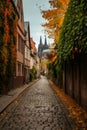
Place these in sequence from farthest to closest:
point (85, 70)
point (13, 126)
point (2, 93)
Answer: point (2, 93) < point (85, 70) < point (13, 126)

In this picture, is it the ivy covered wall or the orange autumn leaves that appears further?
the orange autumn leaves

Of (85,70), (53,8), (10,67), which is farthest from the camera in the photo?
(53,8)

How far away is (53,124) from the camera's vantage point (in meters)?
9.44

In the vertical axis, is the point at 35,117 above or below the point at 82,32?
below

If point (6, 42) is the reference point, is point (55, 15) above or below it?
above

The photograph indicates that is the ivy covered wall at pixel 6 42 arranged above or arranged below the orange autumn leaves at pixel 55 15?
below

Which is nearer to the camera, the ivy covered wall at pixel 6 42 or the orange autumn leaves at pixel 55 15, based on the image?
the ivy covered wall at pixel 6 42

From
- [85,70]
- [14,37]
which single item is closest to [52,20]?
[14,37]

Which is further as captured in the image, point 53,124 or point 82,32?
point 82,32

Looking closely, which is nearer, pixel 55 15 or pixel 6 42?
pixel 6 42

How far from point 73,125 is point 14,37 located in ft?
53.6

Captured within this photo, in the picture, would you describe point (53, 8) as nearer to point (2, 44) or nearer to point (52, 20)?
point (52, 20)

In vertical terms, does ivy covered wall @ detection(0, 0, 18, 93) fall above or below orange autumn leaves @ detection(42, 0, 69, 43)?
below

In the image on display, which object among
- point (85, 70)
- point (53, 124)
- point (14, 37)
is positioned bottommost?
point (53, 124)
